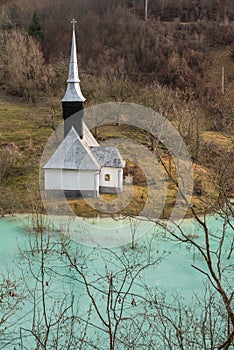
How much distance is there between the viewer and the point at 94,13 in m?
48.7

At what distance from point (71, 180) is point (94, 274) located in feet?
28.7

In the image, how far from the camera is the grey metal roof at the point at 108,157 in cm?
1875

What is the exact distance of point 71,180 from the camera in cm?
1845

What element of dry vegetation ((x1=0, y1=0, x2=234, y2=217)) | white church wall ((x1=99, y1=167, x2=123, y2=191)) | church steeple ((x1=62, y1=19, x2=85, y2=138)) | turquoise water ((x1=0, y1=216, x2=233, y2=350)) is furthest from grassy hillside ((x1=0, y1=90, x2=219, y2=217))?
church steeple ((x1=62, y1=19, x2=85, y2=138))

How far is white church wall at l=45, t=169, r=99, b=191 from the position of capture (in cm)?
1830

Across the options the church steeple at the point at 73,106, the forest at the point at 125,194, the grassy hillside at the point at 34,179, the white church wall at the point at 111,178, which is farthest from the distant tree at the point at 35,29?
the white church wall at the point at 111,178

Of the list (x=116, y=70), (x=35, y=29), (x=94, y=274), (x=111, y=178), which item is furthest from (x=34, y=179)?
(x=35, y=29)

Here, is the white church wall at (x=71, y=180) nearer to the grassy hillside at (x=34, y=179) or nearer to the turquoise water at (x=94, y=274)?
the grassy hillside at (x=34, y=179)

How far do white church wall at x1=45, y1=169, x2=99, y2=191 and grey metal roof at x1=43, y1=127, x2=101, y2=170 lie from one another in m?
0.22

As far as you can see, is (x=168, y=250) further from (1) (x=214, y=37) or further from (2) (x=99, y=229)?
(1) (x=214, y=37)

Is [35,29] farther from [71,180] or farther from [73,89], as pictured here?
[71,180]

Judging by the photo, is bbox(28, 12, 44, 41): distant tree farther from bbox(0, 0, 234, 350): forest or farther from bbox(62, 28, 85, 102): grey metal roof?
bbox(62, 28, 85, 102): grey metal roof

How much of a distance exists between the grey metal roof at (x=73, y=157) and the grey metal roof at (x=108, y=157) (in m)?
0.45

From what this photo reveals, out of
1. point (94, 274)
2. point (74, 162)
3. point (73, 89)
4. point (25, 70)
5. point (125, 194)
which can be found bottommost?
point (125, 194)
